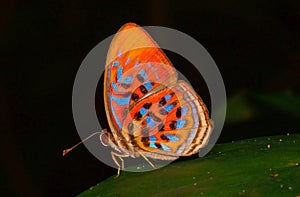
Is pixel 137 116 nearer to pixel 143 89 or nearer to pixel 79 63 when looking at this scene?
pixel 143 89

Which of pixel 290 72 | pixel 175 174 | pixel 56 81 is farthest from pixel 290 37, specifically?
pixel 175 174

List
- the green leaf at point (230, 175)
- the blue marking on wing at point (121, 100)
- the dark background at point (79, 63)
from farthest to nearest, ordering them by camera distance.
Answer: the dark background at point (79, 63), the blue marking on wing at point (121, 100), the green leaf at point (230, 175)

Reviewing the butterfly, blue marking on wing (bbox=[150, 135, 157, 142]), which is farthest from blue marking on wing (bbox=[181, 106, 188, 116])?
blue marking on wing (bbox=[150, 135, 157, 142])

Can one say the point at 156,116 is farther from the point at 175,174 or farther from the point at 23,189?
the point at 23,189

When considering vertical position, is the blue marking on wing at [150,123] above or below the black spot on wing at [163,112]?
below

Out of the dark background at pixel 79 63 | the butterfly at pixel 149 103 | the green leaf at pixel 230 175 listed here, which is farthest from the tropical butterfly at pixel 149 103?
the dark background at pixel 79 63

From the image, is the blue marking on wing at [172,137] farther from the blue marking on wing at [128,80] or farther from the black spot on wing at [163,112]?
the blue marking on wing at [128,80]

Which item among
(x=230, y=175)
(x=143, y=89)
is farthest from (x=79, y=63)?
(x=230, y=175)
